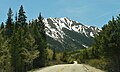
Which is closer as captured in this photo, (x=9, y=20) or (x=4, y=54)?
(x=4, y=54)

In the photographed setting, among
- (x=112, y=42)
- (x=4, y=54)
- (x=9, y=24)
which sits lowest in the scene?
(x=4, y=54)

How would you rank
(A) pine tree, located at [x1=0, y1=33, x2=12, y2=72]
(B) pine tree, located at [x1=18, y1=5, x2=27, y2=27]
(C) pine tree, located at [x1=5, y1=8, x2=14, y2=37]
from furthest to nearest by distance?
(B) pine tree, located at [x1=18, y1=5, x2=27, y2=27], (C) pine tree, located at [x1=5, y1=8, x2=14, y2=37], (A) pine tree, located at [x1=0, y1=33, x2=12, y2=72]

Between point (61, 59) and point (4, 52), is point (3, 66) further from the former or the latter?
point (61, 59)

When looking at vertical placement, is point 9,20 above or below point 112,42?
above

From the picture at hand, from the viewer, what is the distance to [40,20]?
103 meters

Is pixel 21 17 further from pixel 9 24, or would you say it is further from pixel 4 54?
pixel 4 54

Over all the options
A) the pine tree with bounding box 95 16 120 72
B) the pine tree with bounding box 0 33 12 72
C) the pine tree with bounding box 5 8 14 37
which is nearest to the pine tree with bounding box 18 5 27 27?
the pine tree with bounding box 5 8 14 37

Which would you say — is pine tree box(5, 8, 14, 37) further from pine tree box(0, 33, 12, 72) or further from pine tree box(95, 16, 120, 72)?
pine tree box(95, 16, 120, 72)

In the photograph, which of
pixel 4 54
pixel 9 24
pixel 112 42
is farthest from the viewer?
pixel 9 24

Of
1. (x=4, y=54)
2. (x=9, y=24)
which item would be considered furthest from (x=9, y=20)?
(x=4, y=54)

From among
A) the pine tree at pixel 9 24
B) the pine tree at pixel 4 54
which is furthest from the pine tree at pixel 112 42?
the pine tree at pixel 9 24

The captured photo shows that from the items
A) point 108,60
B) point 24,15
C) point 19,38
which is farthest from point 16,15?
point 108,60

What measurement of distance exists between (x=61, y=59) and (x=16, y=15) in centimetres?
2348

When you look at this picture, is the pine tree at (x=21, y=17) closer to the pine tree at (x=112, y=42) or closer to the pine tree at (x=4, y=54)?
the pine tree at (x=4, y=54)
